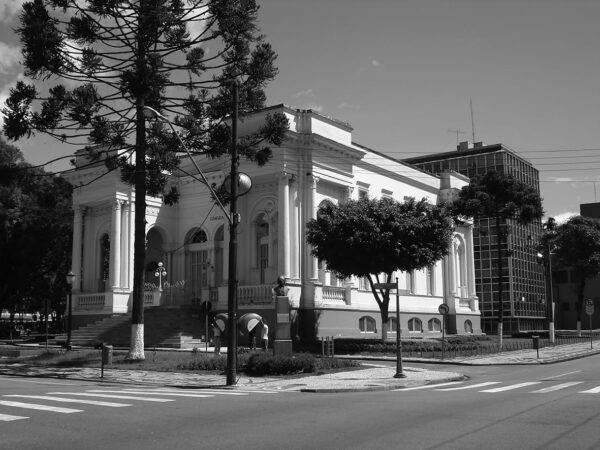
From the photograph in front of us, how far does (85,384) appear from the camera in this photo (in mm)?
20984

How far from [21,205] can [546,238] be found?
1617 inches

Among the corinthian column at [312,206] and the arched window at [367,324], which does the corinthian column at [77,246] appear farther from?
the arched window at [367,324]

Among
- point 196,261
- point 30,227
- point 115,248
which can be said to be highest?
point 30,227

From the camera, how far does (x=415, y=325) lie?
47.6 metres

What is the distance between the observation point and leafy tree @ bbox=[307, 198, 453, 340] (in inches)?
1339

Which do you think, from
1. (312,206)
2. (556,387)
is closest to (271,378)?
(556,387)

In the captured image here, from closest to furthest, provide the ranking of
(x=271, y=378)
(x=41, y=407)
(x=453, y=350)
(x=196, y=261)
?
(x=41, y=407)
(x=271, y=378)
(x=453, y=350)
(x=196, y=261)

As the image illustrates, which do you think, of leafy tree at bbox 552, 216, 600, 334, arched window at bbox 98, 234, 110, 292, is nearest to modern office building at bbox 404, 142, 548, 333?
leafy tree at bbox 552, 216, 600, 334

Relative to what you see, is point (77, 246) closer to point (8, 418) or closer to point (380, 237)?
point (380, 237)

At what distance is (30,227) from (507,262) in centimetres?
5161

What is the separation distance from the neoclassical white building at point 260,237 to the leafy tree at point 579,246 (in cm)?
1388

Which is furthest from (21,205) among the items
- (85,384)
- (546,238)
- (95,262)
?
(546,238)

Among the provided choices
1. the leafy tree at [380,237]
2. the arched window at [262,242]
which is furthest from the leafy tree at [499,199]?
the arched window at [262,242]

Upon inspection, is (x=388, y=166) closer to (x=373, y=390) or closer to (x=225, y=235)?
(x=225, y=235)
